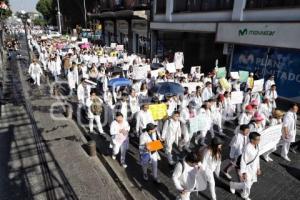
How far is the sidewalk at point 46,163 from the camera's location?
722cm

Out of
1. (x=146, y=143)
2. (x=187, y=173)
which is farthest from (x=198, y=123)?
(x=187, y=173)

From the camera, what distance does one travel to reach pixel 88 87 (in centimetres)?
1227

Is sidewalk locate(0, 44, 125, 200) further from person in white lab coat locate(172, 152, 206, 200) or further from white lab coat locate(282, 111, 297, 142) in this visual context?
white lab coat locate(282, 111, 297, 142)

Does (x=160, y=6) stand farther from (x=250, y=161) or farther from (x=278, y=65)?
(x=250, y=161)

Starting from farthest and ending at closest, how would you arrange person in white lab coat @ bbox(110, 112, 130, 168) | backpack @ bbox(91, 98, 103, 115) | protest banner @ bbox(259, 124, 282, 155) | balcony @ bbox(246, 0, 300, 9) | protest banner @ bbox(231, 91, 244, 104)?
1. balcony @ bbox(246, 0, 300, 9)
2. protest banner @ bbox(231, 91, 244, 104)
3. backpack @ bbox(91, 98, 103, 115)
4. person in white lab coat @ bbox(110, 112, 130, 168)
5. protest banner @ bbox(259, 124, 282, 155)

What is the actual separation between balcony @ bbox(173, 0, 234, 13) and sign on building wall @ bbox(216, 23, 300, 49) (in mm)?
1549

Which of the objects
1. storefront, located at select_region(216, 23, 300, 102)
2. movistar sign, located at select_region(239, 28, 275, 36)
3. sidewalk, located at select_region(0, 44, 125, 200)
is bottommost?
sidewalk, located at select_region(0, 44, 125, 200)

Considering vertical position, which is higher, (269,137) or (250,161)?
(269,137)

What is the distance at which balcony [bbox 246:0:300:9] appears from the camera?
46.8ft

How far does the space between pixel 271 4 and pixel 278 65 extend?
11.1 ft

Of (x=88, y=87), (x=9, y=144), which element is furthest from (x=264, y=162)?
(x=9, y=144)

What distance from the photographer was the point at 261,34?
15.7 meters

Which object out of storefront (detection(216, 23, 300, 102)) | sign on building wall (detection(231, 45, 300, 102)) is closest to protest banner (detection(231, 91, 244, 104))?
storefront (detection(216, 23, 300, 102))

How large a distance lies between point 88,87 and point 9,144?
3.90 meters
